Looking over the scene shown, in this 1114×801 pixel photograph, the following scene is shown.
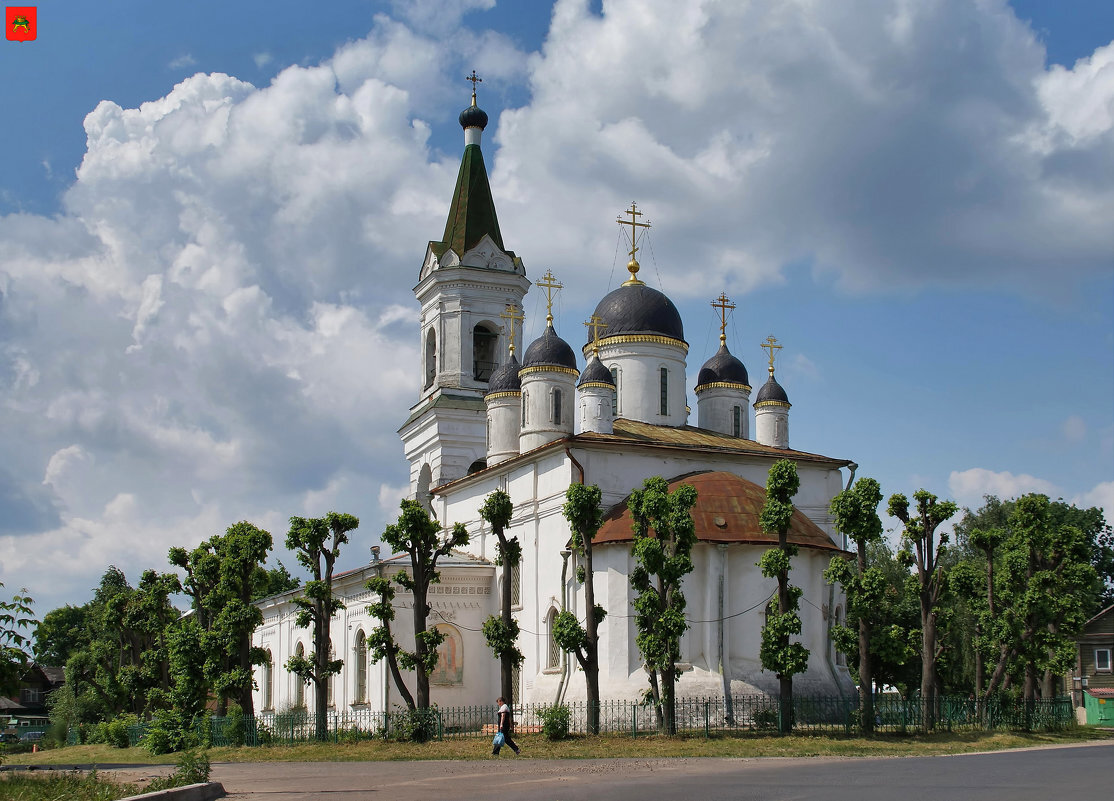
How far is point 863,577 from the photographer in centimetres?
2583

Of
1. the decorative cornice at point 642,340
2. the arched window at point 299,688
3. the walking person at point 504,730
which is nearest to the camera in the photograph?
the walking person at point 504,730

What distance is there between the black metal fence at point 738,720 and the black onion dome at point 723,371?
12567 millimetres

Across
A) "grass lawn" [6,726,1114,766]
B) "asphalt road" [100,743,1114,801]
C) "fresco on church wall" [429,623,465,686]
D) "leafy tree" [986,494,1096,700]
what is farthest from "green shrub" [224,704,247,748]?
"leafy tree" [986,494,1096,700]

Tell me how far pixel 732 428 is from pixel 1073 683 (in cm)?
1731

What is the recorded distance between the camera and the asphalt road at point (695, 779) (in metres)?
14.4

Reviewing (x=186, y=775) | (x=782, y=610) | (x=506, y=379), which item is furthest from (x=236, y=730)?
(x=506, y=379)

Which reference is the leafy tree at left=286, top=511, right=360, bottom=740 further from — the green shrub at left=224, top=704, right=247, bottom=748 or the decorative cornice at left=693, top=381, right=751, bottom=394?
the decorative cornice at left=693, top=381, right=751, bottom=394

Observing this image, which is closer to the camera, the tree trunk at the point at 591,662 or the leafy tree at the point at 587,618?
the leafy tree at the point at 587,618

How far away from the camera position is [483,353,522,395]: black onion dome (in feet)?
129

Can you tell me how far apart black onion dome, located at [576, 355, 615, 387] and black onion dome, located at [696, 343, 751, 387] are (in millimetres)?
5620

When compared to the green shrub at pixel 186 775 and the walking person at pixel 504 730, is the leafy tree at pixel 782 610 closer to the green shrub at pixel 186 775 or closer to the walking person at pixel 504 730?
the walking person at pixel 504 730

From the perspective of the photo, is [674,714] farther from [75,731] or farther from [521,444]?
[75,731]

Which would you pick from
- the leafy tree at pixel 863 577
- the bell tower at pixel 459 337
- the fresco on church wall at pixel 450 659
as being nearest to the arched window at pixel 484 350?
the bell tower at pixel 459 337

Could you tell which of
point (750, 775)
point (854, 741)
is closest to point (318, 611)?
point (854, 741)
